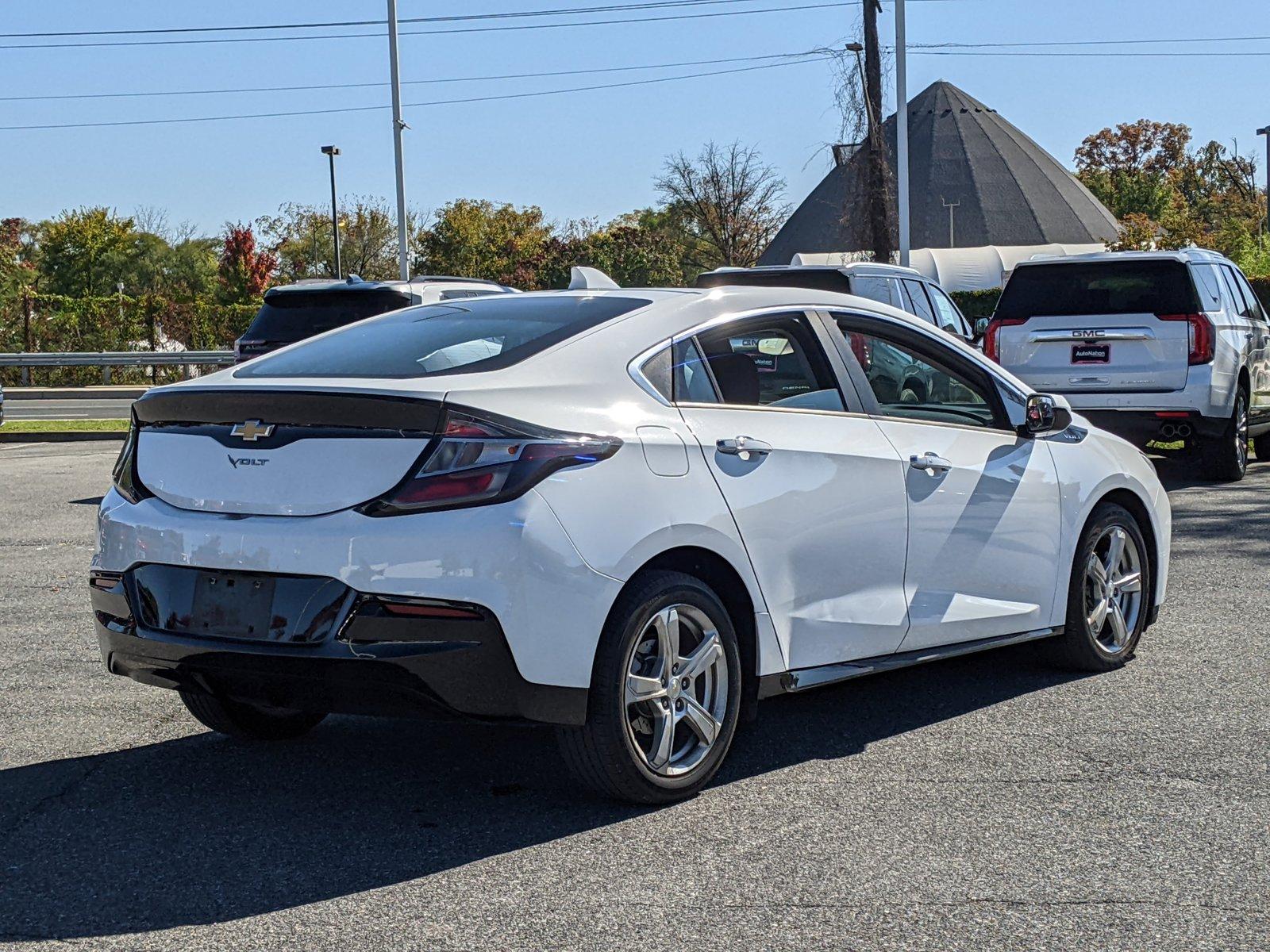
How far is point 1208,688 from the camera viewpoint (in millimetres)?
6262

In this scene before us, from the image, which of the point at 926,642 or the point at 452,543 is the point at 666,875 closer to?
the point at 452,543

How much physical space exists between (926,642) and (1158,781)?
1.02 metres

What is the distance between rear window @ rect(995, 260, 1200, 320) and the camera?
13.5 metres

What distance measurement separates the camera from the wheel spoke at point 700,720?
4816mm

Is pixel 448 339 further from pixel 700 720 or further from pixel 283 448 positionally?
pixel 700 720

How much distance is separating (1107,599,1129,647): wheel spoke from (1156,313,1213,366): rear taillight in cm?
733

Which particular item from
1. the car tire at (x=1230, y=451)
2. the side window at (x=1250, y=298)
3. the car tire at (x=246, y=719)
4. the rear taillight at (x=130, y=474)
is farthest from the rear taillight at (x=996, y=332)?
the rear taillight at (x=130, y=474)

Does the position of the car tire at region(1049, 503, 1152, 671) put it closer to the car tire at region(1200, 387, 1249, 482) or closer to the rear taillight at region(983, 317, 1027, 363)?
the rear taillight at region(983, 317, 1027, 363)

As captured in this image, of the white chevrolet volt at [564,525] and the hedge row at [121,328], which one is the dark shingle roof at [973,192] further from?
the white chevrolet volt at [564,525]

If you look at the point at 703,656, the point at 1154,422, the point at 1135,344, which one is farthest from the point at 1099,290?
the point at 703,656

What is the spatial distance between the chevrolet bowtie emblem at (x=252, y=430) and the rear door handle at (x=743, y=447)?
1356 mm

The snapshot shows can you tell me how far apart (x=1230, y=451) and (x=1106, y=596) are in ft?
26.6

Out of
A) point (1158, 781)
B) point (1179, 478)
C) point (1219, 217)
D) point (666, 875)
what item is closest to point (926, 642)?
point (1158, 781)

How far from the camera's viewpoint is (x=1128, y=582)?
6.77 metres
